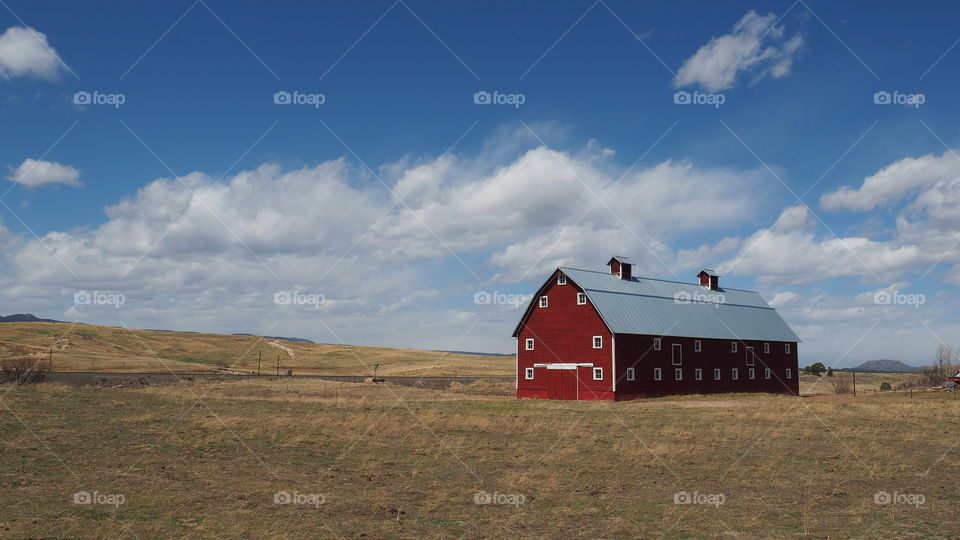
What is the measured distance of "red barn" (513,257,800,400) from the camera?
159ft

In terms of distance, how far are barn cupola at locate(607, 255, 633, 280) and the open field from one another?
137ft

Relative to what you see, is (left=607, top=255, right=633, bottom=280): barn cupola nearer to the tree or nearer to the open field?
the open field

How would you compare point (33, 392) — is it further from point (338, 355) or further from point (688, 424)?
point (338, 355)

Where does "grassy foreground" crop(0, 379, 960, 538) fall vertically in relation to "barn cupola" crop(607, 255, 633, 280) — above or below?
below

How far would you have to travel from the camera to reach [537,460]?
1948 centimetres

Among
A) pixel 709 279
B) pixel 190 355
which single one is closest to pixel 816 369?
pixel 709 279

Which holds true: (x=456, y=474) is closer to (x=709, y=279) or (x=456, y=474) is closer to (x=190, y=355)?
(x=709, y=279)

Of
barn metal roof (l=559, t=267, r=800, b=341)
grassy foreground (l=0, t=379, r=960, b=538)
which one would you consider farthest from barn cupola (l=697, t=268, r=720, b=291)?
grassy foreground (l=0, t=379, r=960, b=538)

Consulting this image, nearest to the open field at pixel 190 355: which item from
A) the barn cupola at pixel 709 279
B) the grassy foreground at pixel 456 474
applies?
the barn cupola at pixel 709 279

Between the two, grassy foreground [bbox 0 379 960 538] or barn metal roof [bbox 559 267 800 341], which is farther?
barn metal roof [bbox 559 267 800 341]

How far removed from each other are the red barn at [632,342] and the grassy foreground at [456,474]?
1677 cm

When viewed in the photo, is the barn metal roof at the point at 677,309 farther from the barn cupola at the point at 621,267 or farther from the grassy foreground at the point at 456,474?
the grassy foreground at the point at 456,474

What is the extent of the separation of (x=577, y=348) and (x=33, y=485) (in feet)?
127

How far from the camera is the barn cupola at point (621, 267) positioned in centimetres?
5578
